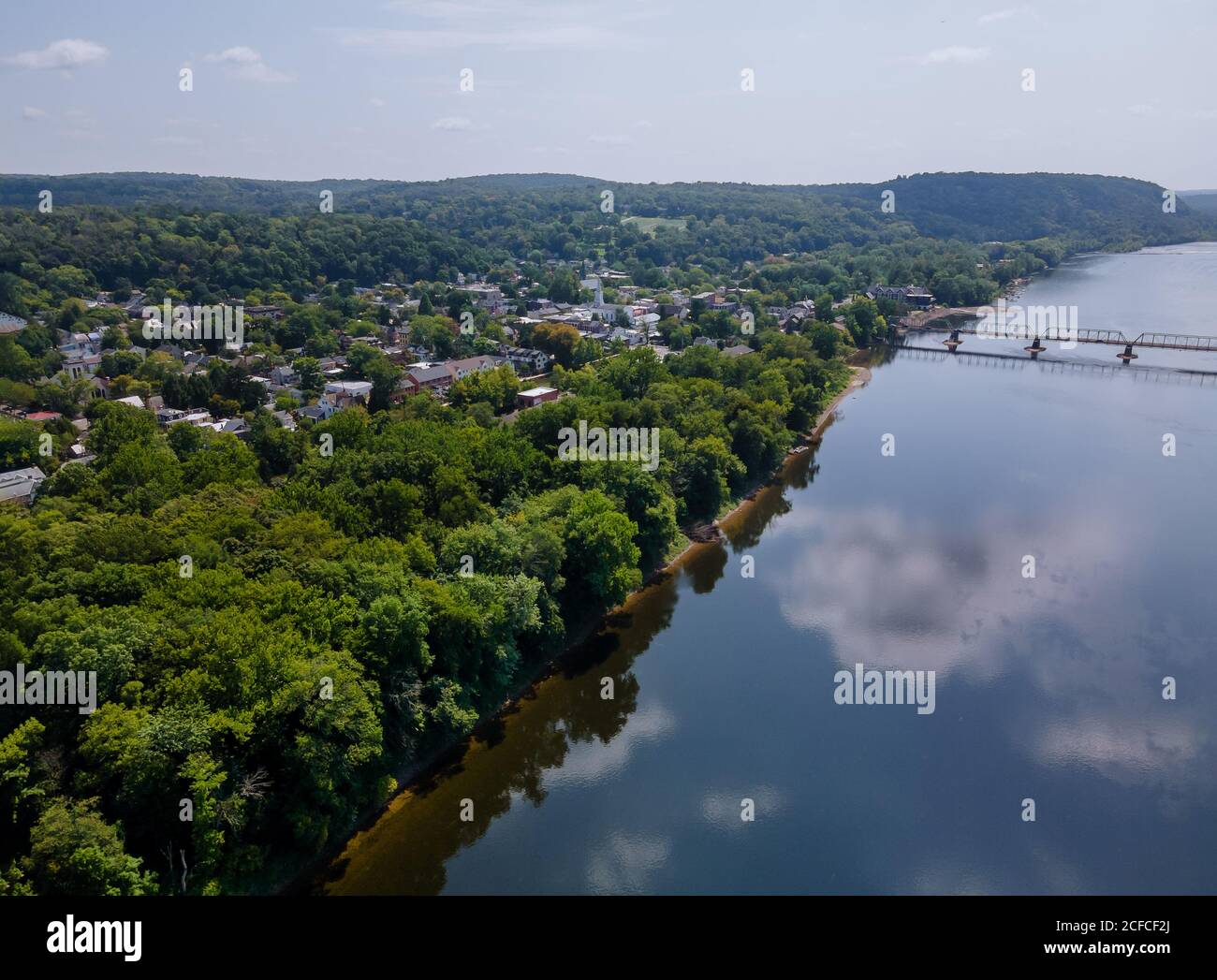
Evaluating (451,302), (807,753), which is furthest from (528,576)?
(451,302)

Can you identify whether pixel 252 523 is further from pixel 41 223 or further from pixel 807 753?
pixel 41 223

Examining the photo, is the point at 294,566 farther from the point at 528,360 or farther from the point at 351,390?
the point at 528,360

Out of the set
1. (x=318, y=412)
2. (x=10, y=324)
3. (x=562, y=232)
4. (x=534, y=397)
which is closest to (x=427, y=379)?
(x=534, y=397)

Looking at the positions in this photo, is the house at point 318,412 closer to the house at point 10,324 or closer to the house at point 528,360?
the house at point 528,360

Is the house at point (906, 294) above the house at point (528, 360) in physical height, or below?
above

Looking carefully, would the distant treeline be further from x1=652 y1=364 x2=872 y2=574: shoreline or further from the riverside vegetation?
x1=652 y1=364 x2=872 y2=574: shoreline

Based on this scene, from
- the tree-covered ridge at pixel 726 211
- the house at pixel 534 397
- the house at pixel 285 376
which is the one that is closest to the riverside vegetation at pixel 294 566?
the house at pixel 534 397
